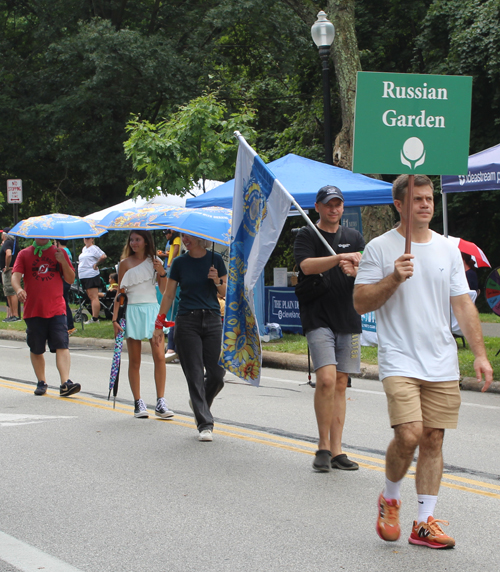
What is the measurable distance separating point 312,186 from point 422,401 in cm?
913

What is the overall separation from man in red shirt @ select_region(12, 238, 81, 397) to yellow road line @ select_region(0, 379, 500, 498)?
0.39 meters

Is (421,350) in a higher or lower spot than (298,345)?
higher

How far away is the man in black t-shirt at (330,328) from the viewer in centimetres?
584

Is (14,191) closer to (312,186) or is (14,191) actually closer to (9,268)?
(9,268)

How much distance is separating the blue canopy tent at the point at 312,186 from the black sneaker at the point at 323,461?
7.30 metres

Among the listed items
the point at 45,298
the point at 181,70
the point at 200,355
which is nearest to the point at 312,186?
the point at 45,298

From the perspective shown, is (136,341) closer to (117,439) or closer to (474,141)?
(117,439)

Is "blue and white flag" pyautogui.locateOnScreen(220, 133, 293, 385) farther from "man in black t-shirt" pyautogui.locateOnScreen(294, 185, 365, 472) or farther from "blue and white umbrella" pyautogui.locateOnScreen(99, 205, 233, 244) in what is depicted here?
"blue and white umbrella" pyautogui.locateOnScreen(99, 205, 233, 244)

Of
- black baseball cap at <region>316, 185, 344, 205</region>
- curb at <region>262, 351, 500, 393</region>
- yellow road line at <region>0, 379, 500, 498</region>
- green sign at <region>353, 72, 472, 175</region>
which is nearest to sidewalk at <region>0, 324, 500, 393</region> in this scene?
curb at <region>262, 351, 500, 393</region>

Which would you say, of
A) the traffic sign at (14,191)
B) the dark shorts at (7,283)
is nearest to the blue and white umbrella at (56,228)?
the traffic sign at (14,191)

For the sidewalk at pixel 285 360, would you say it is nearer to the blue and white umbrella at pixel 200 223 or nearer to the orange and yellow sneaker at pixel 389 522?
the blue and white umbrella at pixel 200 223

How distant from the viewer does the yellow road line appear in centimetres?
566

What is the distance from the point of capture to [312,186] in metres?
13.1

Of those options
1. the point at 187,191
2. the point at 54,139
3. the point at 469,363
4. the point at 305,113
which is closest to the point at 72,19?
A: the point at 54,139
